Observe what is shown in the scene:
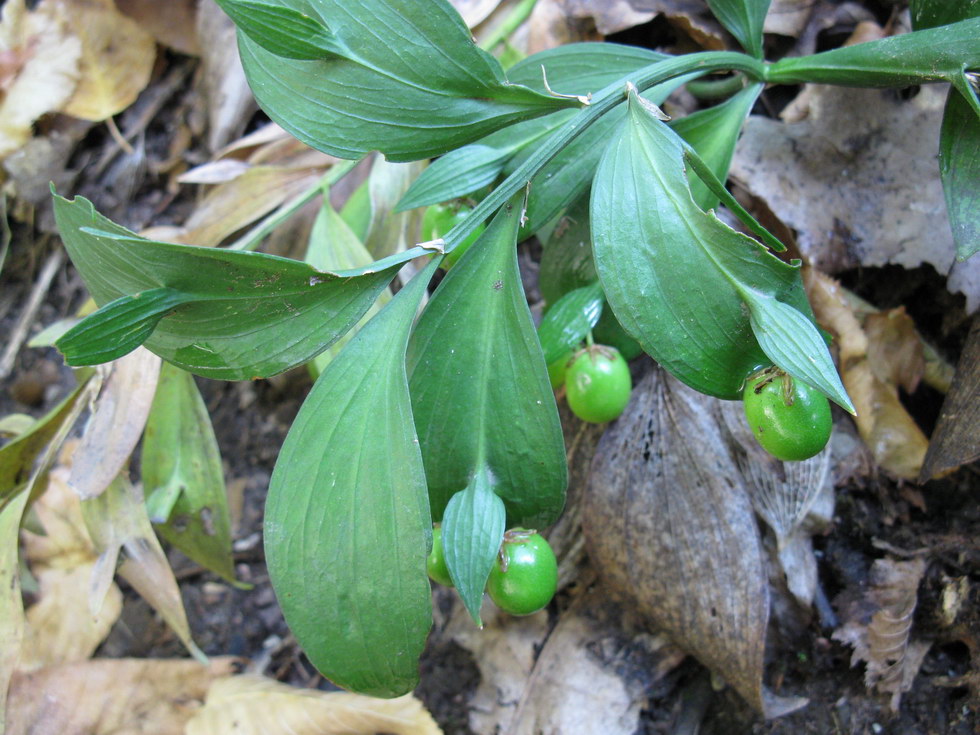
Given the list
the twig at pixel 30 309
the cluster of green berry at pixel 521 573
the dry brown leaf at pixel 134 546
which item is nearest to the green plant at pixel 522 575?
the cluster of green berry at pixel 521 573

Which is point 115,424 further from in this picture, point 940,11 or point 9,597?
point 940,11

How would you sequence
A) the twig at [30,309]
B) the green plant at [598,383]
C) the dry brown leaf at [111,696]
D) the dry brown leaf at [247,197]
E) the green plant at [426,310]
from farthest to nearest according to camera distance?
the twig at [30,309]
the dry brown leaf at [247,197]
the dry brown leaf at [111,696]
the green plant at [598,383]
the green plant at [426,310]

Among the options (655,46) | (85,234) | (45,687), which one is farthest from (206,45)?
(45,687)

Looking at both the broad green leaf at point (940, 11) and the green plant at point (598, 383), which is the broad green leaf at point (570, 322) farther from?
the broad green leaf at point (940, 11)

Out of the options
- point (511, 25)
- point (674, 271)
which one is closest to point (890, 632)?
point (674, 271)

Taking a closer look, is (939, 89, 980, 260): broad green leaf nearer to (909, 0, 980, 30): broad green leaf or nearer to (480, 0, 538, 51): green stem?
(909, 0, 980, 30): broad green leaf

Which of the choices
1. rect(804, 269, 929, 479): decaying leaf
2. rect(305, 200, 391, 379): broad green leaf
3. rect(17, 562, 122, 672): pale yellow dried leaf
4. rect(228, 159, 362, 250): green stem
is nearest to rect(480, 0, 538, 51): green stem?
rect(228, 159, 362, 250): green stem
